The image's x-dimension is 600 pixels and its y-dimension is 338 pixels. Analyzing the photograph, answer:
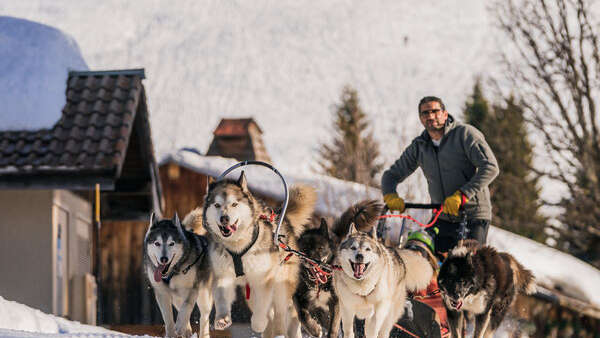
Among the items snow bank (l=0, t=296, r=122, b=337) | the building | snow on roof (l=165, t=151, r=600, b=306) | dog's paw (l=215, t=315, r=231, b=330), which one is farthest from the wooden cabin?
dog's paw (l=215, t=315, r=231, b=330)

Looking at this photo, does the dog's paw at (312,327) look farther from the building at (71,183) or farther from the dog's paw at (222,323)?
the building at (71,183)

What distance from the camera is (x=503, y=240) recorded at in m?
16.5

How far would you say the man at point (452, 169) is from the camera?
6.48 m

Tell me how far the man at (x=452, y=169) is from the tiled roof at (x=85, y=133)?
5.85m

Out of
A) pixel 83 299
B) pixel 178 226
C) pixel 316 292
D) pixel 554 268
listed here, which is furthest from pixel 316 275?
pixel 554 268

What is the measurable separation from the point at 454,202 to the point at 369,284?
1057 mm

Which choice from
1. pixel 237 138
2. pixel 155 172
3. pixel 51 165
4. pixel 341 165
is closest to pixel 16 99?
pixel 51 165

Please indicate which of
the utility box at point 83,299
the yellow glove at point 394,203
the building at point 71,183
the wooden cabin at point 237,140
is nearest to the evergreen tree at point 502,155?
the wooden cabin at point 237,140

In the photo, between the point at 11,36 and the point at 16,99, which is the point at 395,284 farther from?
the point at 11,36

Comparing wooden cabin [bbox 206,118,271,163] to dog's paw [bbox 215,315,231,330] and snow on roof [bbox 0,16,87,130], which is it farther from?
dog's paw [bbox 215,315,231,330]

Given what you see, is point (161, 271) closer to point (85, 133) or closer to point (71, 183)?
point (71, 183)

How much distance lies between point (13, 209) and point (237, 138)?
2456 cm

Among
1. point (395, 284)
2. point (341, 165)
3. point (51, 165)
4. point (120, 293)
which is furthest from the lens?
point (341, 165)

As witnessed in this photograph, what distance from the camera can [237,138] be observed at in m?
37.4
